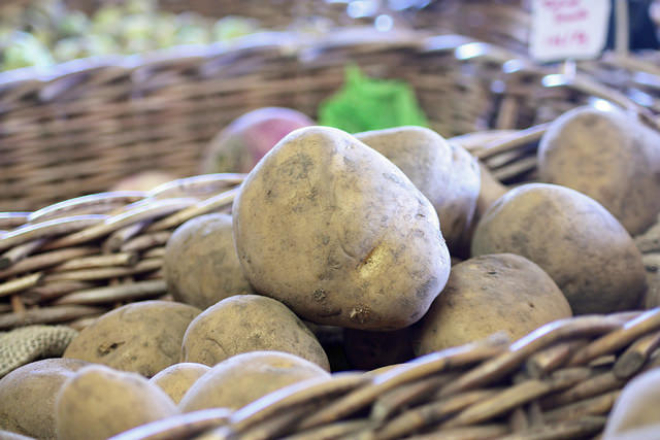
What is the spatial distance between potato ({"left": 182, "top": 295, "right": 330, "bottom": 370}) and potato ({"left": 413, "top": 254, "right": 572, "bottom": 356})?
0.17 m

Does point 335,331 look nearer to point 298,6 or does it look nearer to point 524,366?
point 524,366

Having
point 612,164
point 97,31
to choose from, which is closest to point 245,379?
point 612,164

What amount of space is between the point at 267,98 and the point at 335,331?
146 centimetres

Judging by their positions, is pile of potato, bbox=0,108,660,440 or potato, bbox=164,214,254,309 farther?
potato, bbox=164,214,254,309

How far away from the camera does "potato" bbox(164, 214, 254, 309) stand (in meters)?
1.06

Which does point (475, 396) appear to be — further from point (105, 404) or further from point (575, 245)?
point (575, 245)

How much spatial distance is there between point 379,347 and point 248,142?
3.30ft

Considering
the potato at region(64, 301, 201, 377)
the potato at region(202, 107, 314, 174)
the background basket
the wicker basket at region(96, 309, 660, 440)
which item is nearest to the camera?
the wicker basket at region(96, 309, 660, 440)

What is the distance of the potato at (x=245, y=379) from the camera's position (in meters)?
0.63

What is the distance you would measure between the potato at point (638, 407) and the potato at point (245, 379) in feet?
0.90

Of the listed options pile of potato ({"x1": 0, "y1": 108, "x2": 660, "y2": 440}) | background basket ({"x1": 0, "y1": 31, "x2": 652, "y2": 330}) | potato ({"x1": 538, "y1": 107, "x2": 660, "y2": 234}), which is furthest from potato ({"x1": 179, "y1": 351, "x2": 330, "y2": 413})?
potato ({"x1": 538, "y1": 107, "x2": 660, "y2": 234})

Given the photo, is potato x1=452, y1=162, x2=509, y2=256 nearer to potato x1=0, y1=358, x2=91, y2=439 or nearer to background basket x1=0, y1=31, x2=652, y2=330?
background basket x1=0, y1=31, x2=652, y2=330

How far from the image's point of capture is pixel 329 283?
33.2 inches

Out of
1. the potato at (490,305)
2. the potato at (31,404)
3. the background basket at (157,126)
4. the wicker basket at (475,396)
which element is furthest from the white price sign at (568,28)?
the potato at (31,404)
